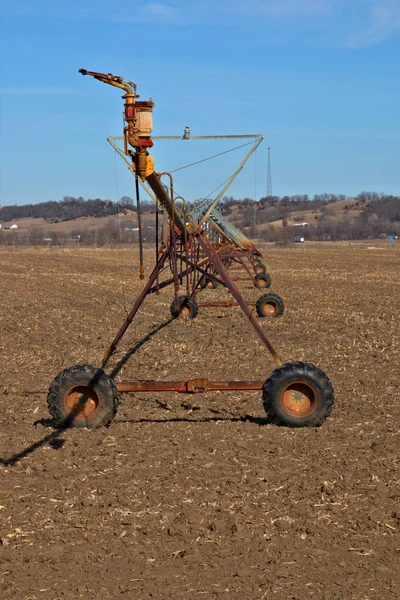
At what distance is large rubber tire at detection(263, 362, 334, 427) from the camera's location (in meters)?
7.71

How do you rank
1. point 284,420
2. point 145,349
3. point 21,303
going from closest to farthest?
point 284,420, point 145,349, point 21,303

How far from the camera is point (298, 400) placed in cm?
788

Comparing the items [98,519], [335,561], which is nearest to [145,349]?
[98,519]

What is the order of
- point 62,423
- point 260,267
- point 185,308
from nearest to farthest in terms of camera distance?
1. point 62,423
2. point 185,308
3. point 260,267

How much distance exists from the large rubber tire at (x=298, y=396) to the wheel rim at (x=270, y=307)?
964 centimetres

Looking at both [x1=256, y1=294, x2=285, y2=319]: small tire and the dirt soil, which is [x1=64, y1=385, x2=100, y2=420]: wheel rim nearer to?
the dirt soil

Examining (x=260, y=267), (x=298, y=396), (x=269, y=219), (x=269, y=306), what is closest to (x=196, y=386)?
(x=298, y=396)

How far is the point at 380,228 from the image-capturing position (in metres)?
104

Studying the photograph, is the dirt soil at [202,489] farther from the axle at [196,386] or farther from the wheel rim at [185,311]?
the wheel rim at [185,311]

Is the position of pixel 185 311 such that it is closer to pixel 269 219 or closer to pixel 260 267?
pixel 260 267

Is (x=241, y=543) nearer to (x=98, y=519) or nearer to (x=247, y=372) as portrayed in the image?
(x=98, y=519)

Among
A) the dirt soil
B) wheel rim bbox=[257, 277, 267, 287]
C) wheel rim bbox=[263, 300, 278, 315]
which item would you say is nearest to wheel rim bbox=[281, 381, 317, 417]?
the dirt soil

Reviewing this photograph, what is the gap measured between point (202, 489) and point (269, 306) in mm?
11749

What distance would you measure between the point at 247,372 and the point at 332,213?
138232mm
